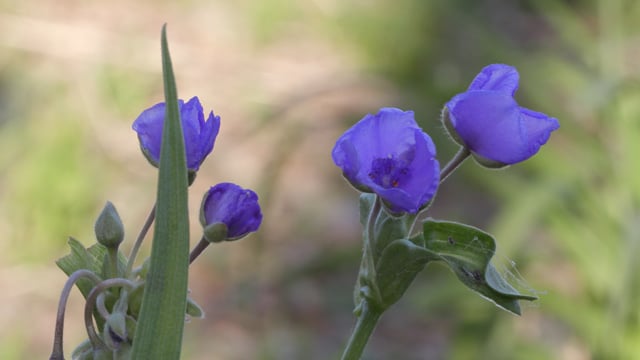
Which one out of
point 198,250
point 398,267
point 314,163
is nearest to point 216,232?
point 198,250

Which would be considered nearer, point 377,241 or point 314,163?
point 377,241

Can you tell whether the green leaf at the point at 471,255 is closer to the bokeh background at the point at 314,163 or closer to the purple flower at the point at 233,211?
the purple flower at the point at 233,211

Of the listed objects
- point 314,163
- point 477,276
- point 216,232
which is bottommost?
point 477,276

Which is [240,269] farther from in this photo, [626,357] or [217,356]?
[626,357]

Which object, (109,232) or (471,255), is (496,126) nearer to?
(471,255)

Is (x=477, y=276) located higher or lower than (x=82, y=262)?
lower

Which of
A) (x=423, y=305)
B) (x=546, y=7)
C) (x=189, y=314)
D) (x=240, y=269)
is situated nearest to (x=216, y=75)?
(x=240, y=269)

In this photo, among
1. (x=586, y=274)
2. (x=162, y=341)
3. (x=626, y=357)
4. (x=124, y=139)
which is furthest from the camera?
(x=124, y=139)
